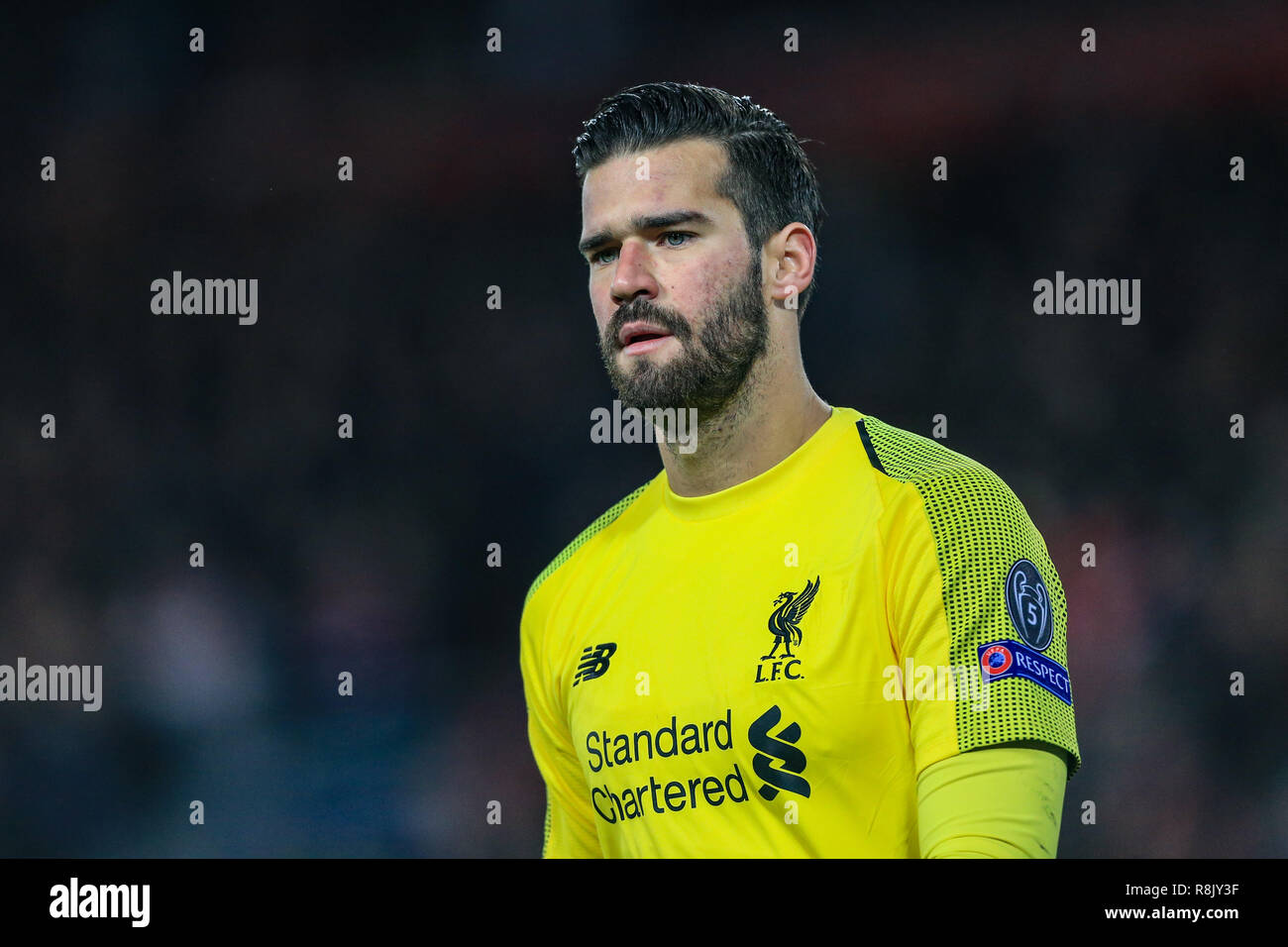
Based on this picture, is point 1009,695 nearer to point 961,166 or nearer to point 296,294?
point 961,166

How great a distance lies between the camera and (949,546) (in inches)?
142

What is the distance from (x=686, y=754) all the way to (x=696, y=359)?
1.08 m

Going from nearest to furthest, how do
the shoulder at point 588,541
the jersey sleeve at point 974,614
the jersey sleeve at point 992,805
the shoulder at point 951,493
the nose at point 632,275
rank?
the jersey sleeve at point 992,805
the jersey sleeve at point 974,614
the shoulder at point 951,493
the nose at point 632,275
the shoulder at point 588,541

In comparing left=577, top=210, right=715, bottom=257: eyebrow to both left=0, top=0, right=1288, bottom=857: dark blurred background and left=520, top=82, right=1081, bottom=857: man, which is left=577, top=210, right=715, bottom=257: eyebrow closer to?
left=520, top=82, right=1081, bottom=857: man

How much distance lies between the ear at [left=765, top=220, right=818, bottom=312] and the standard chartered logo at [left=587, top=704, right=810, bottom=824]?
4.10 ft

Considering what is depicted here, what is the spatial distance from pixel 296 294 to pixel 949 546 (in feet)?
18.3

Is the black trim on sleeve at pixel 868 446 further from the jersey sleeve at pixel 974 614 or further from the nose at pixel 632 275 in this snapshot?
the nose at pixel 632 275

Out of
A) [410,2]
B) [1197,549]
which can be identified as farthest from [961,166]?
[410,2]

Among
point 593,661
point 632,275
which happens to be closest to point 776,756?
point 593,661

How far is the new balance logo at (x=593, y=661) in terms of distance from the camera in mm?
4203

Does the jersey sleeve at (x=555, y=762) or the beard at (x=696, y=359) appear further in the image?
the jersey sleeve at (x=555, y=762)

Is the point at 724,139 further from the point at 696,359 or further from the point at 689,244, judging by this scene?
the point at 696,359

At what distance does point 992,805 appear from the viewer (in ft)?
10.8

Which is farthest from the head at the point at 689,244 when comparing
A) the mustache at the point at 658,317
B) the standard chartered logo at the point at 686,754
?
the standard chartered logo at the point at 686,754
